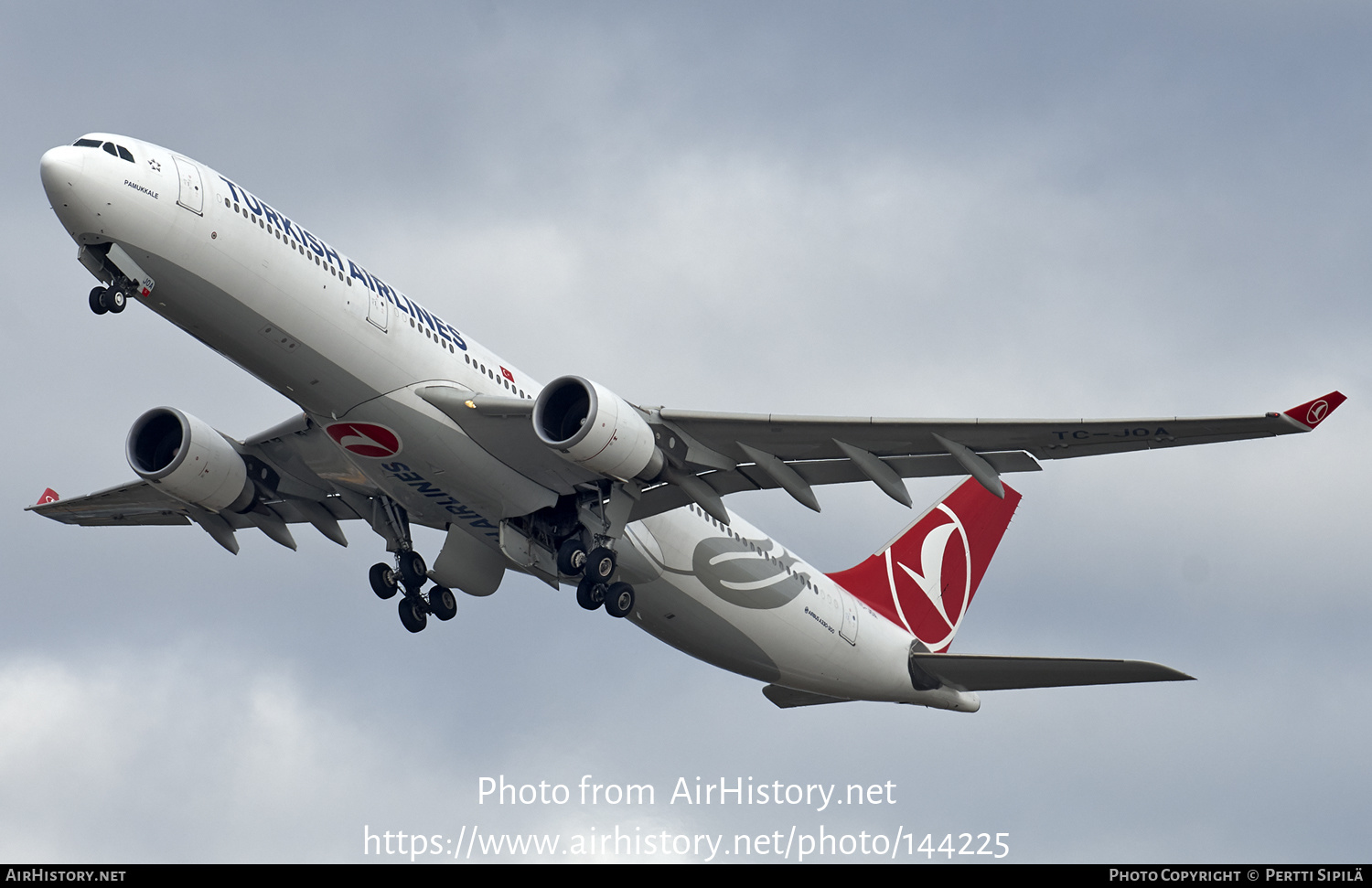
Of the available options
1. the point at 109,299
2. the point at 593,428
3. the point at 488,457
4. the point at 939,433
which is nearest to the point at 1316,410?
the point at 939,433

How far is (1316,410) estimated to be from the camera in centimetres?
2039

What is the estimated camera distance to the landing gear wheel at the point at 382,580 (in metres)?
30.6

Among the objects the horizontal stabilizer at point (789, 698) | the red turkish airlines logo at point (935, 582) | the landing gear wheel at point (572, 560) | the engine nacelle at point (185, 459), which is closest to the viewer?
the landing gear wheel at point (572, 560)

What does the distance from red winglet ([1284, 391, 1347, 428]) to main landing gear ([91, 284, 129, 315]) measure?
1709 cm

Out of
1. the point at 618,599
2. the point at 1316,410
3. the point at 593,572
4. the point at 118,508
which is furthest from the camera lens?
the point at 118,508

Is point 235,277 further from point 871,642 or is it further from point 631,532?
point 871,642

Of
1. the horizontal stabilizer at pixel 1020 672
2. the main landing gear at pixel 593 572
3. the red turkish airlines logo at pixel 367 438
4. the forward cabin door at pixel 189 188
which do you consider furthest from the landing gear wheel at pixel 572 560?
the horizontal stabilizer at pixel 1020 672

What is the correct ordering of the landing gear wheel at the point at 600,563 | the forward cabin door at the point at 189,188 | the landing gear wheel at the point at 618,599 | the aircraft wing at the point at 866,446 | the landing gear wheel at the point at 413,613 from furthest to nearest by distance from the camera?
the landing gear wheel at the point at 413,613 → the landing gear wheel at the point at 618,599 → the landing gear wheel at the point at 600,563 → the aircraft wing at the point at 866,446 → the forward cabin door at the point at 189,188

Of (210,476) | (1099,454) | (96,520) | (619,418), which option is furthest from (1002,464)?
(96,520)

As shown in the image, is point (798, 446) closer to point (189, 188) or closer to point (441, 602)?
point (441, 602)

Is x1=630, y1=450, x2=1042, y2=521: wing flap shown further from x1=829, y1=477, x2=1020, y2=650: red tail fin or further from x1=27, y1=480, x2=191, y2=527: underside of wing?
x1=27, y1=480, x2=191, y2=527: underside of wing

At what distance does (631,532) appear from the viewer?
94.8 feet

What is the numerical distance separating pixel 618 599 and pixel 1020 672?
9.50 m

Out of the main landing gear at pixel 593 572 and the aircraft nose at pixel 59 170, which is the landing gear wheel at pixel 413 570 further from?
the aircraft nose at pixel 59 170
